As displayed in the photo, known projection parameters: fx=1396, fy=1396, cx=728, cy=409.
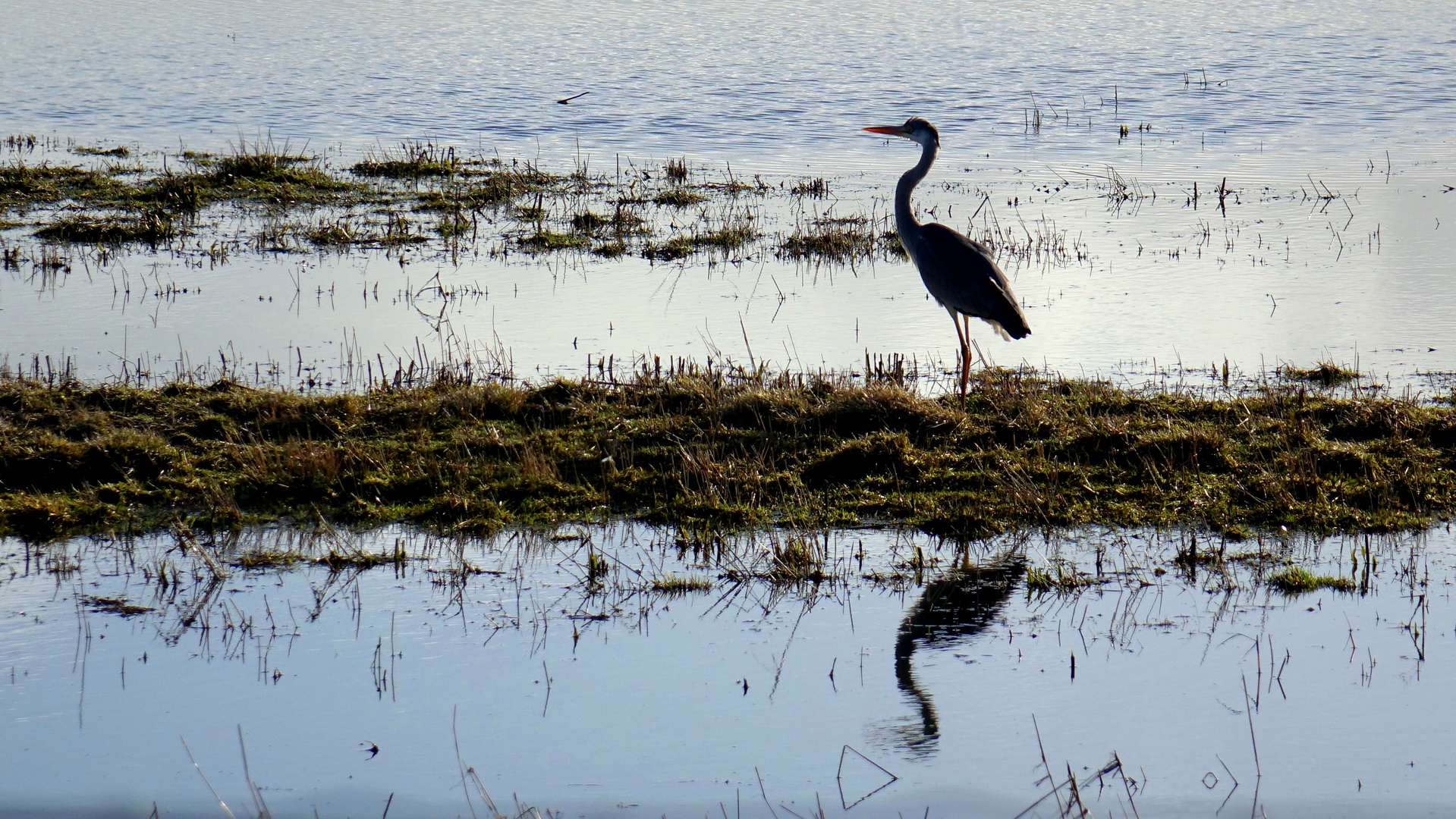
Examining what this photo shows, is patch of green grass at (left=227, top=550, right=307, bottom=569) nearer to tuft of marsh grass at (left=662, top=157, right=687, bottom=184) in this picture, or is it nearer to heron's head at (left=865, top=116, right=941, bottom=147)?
heron's head at (left=865, top=116, right=941, bottom=147)

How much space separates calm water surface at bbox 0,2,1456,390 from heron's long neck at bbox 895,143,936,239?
1.03m

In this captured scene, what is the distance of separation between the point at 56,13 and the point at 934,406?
42135mm

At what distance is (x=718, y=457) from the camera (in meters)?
8.41

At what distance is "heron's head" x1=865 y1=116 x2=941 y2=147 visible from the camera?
12102mm

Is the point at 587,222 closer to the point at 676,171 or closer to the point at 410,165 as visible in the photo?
the point at 676,171

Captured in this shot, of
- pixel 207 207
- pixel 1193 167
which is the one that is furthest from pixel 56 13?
pixel 1193 167

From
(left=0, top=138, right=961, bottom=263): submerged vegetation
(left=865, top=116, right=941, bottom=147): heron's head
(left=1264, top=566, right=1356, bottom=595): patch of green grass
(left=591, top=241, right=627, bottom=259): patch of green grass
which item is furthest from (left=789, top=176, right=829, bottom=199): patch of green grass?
(left=1264, top=566, right=1356, bottom=595): patch of green grass

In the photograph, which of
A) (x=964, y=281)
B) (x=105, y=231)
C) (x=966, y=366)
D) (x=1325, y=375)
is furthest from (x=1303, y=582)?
(x=105, y=231)

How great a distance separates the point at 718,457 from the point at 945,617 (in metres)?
2.36

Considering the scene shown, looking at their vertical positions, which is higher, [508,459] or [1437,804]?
[508,459]

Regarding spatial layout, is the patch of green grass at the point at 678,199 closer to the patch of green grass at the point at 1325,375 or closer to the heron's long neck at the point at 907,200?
the heron's long neck at the point at 907,200

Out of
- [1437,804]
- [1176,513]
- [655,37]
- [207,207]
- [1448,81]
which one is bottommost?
[1437,804]

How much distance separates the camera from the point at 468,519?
7.54 meters

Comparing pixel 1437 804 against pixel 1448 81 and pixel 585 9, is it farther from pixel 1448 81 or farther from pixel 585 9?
pixel 585 9
